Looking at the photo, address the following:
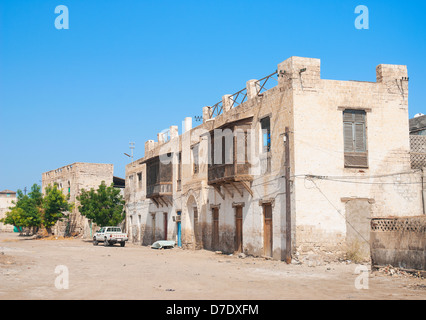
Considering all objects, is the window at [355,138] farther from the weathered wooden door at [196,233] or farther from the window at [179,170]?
the window at [179,170]

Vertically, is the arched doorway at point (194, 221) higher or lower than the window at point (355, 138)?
lower

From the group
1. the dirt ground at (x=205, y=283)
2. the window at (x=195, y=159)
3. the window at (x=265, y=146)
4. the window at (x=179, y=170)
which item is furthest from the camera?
the window at (x=179, y=170)

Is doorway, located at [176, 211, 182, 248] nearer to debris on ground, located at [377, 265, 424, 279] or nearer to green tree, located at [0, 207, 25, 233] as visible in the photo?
debris on ground, located at [377, 265, 424, 279]

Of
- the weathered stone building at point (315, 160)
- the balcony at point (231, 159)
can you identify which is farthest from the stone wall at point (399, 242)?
the balcony at point (231, 159)

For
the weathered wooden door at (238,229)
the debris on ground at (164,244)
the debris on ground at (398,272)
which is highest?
the weathered wooden door at (238,229)

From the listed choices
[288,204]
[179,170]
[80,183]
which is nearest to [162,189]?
[179,170]

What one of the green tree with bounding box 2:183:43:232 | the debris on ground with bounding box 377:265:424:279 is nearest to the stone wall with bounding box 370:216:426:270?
the debris on ground with bounding box 377:265:424:279

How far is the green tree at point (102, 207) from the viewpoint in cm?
4050

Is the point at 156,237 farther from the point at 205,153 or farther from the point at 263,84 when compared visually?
the point at 263,84

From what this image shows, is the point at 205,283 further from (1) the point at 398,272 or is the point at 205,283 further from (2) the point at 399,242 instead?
(2) the point at 399,242

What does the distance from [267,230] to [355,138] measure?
18.7 feet

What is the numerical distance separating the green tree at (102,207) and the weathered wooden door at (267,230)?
74.9 ft

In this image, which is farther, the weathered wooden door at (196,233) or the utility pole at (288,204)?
the weathered wooden door at (196,233)

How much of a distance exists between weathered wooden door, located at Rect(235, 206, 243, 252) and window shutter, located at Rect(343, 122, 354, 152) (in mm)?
6686
